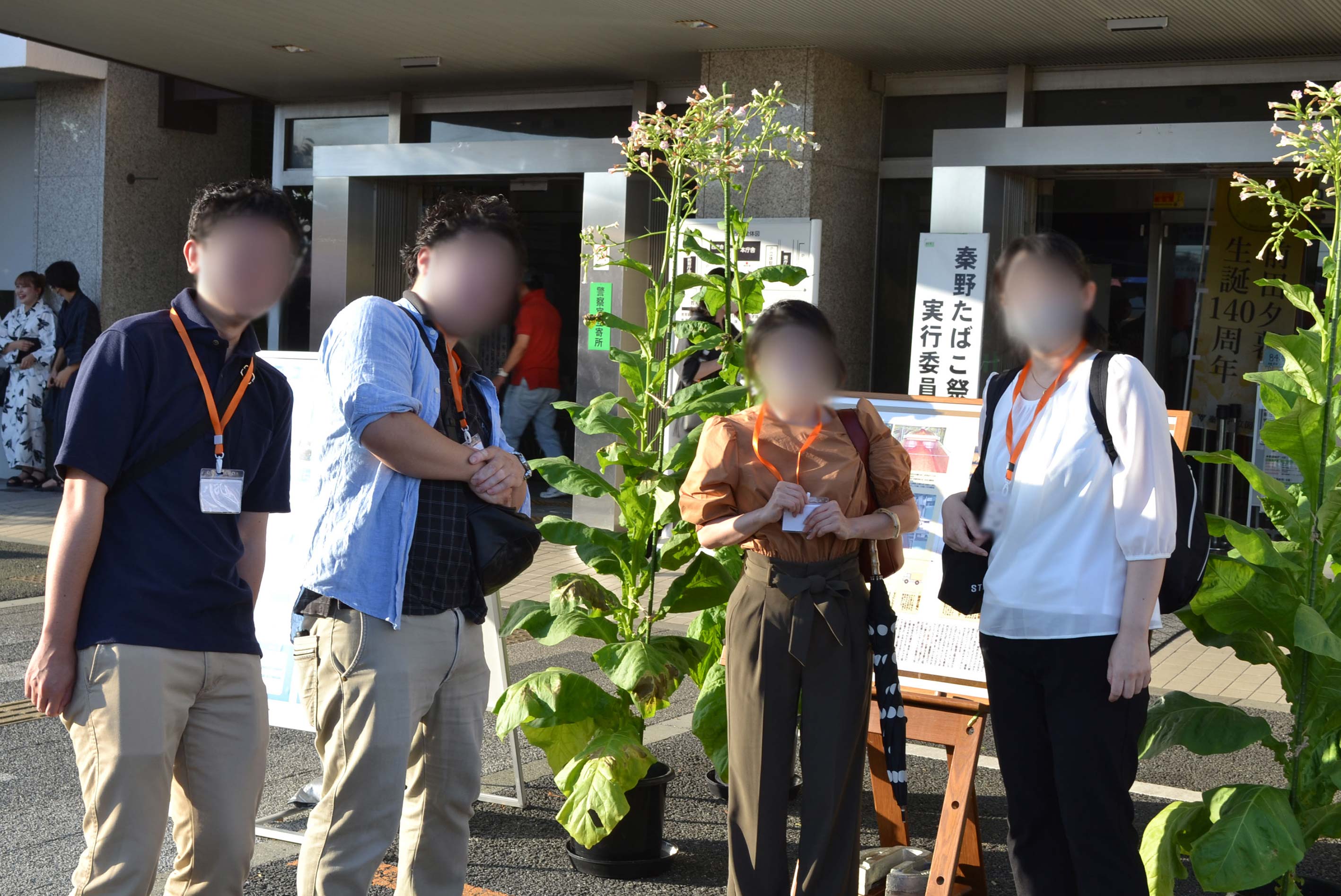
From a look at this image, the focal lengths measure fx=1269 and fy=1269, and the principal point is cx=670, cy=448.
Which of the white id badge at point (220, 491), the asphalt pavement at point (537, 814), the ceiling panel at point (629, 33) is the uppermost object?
the ceiling panel at point (629, 33)

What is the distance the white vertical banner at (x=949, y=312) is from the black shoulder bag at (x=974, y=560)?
5.39 m

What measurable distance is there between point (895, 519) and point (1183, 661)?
4.46 meters

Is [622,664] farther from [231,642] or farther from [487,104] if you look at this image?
[487,104]

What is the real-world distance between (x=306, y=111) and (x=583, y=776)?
33.9 feet

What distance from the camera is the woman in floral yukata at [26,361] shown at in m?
12.0

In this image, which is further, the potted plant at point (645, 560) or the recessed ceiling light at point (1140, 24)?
the recessed ceiling light at point (1140, 24)

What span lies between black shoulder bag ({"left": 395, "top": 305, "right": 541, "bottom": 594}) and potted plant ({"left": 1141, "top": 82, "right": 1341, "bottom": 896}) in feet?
5.58

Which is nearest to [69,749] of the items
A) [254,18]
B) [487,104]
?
[254,18]

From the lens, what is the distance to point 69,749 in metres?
5.01

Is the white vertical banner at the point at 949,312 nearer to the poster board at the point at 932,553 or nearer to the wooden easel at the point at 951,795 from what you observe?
the poster board at the point at 932,553

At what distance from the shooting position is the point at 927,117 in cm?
1004

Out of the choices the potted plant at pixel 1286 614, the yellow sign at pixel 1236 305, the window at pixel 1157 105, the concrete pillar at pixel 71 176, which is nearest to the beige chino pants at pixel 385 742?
the potted plant at pixel 1286 614

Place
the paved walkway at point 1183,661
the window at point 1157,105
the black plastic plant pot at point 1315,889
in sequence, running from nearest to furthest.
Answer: the black plastic plant pot at point 1315,889, the paved walkway at point 1183,661, the window at point 1157,105

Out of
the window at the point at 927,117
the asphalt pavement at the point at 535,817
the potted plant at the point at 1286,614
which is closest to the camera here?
the potted plant at the point at 1286,614
